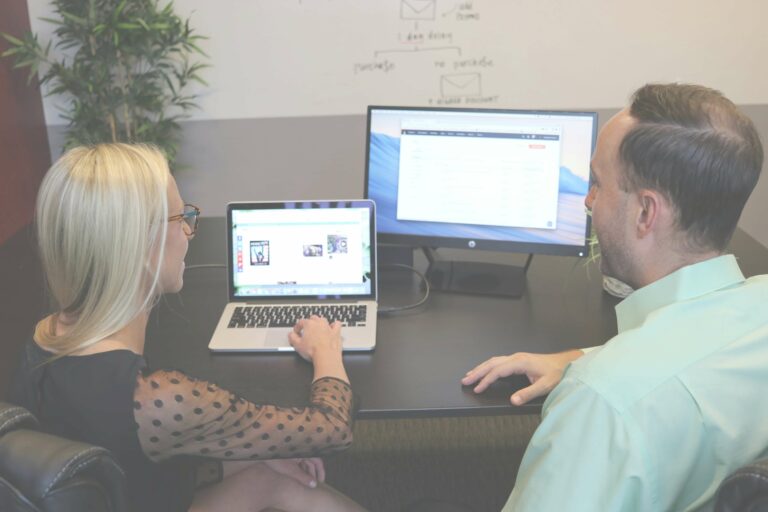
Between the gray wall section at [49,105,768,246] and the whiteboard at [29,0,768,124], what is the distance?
0.23ft

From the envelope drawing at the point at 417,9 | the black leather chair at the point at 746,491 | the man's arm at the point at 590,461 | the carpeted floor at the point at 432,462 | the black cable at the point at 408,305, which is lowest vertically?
the carpeted floor at the point at 432,462

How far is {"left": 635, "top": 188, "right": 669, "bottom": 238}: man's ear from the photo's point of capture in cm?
115

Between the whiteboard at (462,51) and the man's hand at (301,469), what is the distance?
225 centimetres

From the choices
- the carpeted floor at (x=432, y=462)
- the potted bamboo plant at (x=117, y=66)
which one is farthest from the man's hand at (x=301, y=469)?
the potted bamboo plant at (x=117, y=66)

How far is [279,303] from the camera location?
1.75 m

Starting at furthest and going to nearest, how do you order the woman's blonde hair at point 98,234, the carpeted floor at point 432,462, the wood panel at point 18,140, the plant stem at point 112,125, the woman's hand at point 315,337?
the plant stem at point 112,125 → the wood panel at point 18,140 → the carpeted floor at point 432,462 → the woman's hand at point 315,337 → the woman's blonde hair at point 98,234

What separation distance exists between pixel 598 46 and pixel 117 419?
2.97 m

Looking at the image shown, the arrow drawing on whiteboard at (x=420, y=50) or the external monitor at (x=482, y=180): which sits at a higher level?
the arrow drawing on whiteboard at (x=420, y=50)

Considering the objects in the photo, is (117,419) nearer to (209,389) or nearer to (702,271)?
(209,389)

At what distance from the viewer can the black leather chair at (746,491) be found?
2.57 ft

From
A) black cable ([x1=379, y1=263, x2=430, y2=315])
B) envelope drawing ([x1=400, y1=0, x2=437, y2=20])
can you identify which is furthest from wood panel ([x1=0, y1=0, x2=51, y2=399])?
envelope drawing ([x1=400, y1=0, x2=437, y2=20])

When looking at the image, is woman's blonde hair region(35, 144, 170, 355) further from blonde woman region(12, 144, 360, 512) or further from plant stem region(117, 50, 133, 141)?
plant stem region(117, 50, 133, 141)

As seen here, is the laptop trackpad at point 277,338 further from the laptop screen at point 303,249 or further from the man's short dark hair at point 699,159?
the man's short dark hair at point 699,159

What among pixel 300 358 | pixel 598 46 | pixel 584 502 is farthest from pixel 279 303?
pixel 598 46
